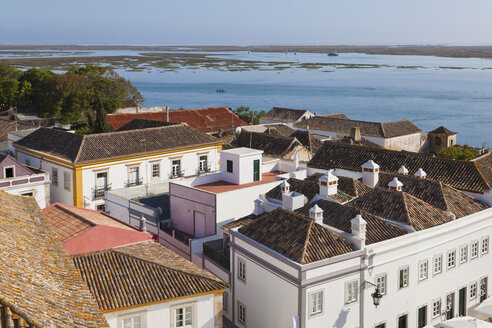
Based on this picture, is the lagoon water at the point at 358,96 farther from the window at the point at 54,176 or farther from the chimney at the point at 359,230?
the chimney at the point at 359,230

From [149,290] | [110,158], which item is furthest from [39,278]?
[110,158]

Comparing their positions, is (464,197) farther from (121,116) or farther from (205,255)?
(121,116)

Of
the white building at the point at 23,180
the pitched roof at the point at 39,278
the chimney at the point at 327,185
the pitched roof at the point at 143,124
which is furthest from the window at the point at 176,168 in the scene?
the pitched roof at the point at 39,278

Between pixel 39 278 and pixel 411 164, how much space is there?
22.9 metres

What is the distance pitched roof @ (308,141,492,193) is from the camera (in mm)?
26344

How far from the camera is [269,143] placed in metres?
44.5

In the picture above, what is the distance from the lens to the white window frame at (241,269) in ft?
66.5

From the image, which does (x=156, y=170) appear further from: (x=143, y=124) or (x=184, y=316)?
(x=184, y=316)

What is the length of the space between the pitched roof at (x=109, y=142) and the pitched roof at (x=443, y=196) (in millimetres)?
17141

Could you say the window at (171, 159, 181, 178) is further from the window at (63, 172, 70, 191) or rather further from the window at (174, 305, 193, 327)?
the window at (174, 305, 193, 327)

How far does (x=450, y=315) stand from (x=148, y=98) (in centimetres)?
11127

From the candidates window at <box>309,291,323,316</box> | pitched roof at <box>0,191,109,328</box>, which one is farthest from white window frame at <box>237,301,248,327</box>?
pitched roof at <box>0,191,109,328</box>

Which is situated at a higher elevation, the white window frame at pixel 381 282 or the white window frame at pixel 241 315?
the white window frame at pixel 381 282

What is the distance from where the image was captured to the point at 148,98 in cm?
12738
